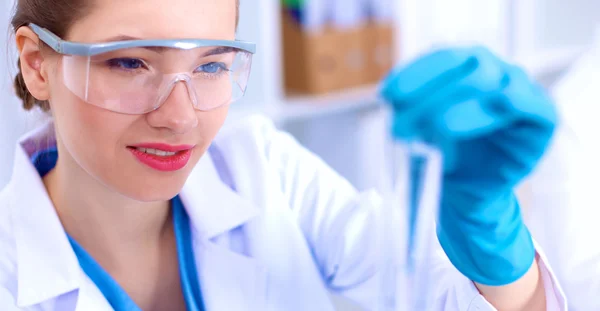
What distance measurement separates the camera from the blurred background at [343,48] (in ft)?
7.71

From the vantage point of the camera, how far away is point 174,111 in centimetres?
98

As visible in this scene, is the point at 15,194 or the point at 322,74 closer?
the point at 15,194

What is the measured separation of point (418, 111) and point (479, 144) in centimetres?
15

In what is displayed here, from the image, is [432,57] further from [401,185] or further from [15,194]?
[15,194]

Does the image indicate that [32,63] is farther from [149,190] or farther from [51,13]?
[149,190]

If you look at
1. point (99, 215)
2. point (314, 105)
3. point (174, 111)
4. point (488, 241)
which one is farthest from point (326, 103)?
point (488, 241)

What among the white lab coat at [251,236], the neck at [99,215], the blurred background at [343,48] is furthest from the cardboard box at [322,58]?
the neck at [99,215]

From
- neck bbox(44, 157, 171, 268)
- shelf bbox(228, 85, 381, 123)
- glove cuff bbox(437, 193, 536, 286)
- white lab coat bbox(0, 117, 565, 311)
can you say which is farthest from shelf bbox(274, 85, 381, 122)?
glove cuff bbox(437, 193, 536, 286)

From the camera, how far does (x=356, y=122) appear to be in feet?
9.20

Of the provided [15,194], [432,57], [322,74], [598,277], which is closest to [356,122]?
[322,74]

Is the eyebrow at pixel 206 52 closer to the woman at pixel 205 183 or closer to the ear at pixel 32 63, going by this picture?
the woman at pixel 205 183

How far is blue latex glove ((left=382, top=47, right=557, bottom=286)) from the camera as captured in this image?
723mm

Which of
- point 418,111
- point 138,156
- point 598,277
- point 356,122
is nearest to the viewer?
point 418,111

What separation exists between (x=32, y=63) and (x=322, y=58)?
1580mm
